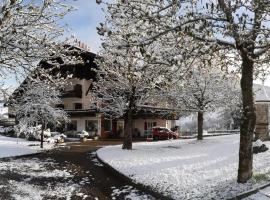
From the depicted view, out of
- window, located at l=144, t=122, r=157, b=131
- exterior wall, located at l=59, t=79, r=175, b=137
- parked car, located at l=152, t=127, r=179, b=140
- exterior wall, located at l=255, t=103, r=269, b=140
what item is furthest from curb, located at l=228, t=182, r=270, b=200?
window, located at l=144, t=122, r=157, b=131

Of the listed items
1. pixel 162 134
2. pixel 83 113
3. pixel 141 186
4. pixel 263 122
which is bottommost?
pixel 141 186

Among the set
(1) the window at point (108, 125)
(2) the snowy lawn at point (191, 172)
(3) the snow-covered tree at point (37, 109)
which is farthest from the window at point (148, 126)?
(2) the snowy lawn at point (191, 172)

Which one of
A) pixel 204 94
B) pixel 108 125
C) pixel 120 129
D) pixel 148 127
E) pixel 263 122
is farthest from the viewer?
pixel 148 127

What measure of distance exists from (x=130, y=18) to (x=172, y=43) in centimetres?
182

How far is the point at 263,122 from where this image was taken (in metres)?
31.1

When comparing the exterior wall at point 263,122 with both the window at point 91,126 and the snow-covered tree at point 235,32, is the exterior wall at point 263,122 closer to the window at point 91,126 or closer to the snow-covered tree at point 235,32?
the snow-covered tree at point 235,32

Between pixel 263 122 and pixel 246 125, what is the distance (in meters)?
18.2

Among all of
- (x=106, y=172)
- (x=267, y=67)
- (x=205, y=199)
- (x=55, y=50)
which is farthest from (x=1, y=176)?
(x=267, y=67)

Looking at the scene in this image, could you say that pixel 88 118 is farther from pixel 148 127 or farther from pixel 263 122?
pixel 263 122

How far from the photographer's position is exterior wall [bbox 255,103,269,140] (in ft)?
102

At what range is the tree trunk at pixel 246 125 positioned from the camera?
545 inches

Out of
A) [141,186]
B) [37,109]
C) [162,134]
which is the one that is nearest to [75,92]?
[162,134]

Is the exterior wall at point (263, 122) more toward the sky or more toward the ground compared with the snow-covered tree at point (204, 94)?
more toward the ground

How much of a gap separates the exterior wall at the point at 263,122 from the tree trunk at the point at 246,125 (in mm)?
17812
